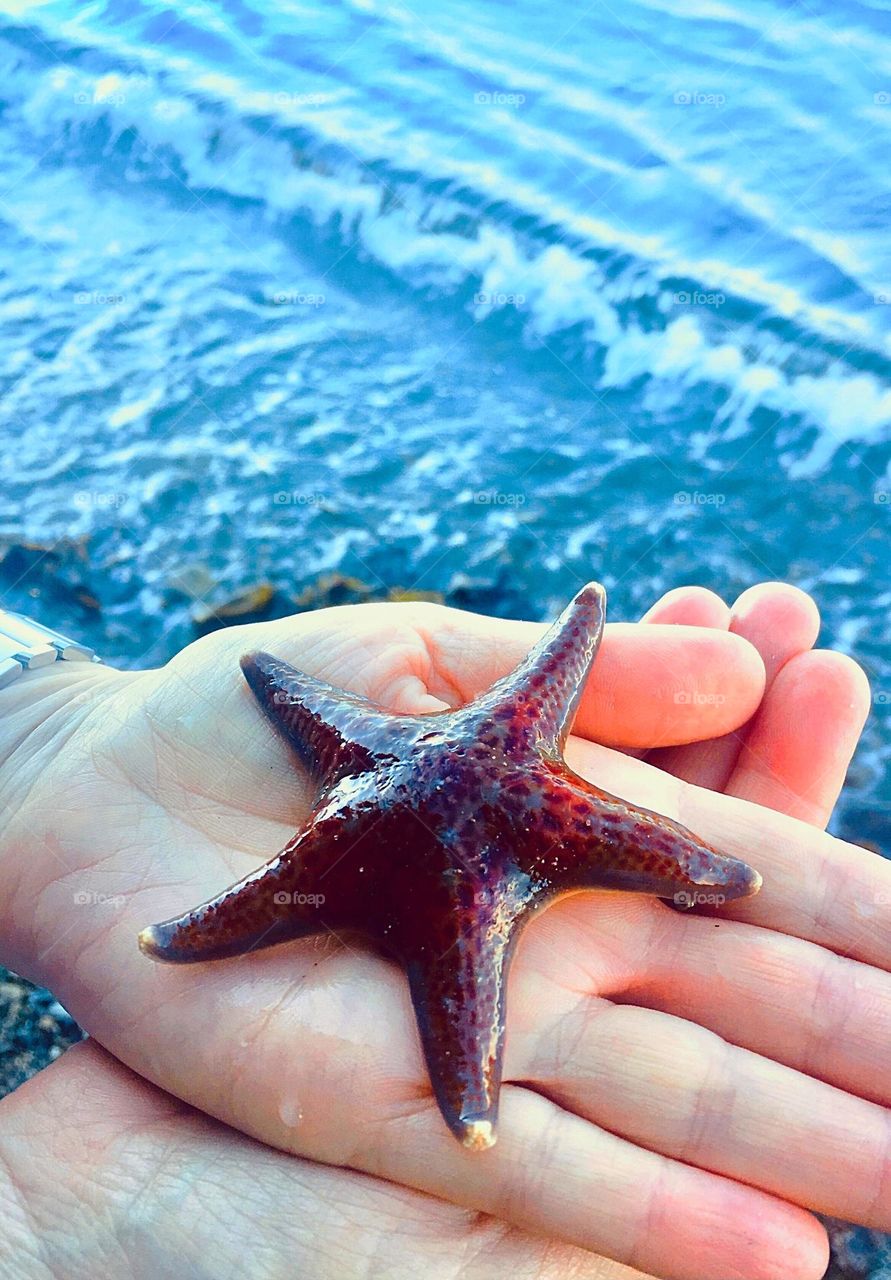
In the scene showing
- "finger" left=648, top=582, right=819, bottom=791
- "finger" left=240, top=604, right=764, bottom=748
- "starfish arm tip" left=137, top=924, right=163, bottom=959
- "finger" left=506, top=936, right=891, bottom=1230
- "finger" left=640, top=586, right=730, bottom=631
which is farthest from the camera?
"finger" left=640, top=586, right=730, bottom=631

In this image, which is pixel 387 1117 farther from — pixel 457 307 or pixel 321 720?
pixel 457 307

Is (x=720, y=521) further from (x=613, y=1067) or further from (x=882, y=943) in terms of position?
(x=613, y=1067)

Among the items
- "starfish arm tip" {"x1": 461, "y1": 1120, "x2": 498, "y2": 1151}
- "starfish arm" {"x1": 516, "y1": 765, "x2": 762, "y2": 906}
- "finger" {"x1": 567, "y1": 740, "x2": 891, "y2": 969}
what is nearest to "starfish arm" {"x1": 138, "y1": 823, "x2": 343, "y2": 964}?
"starfish arm" {"x1": 516, "y1": 765, "x2": 762, "y2": 906}

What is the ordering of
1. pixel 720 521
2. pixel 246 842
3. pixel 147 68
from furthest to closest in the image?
pixel 147 68 → pixel 720 521 → pixel 246 842

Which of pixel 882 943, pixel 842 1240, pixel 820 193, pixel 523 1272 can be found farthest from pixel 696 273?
pixel 523 1272

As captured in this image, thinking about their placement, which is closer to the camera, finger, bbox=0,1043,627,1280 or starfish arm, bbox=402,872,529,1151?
starfish arm, bbox=402,872,529,1151

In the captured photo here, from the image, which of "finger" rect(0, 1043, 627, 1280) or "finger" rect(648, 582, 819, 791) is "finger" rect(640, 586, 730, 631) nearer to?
"finger" rect(648, 582, 819, 791)
